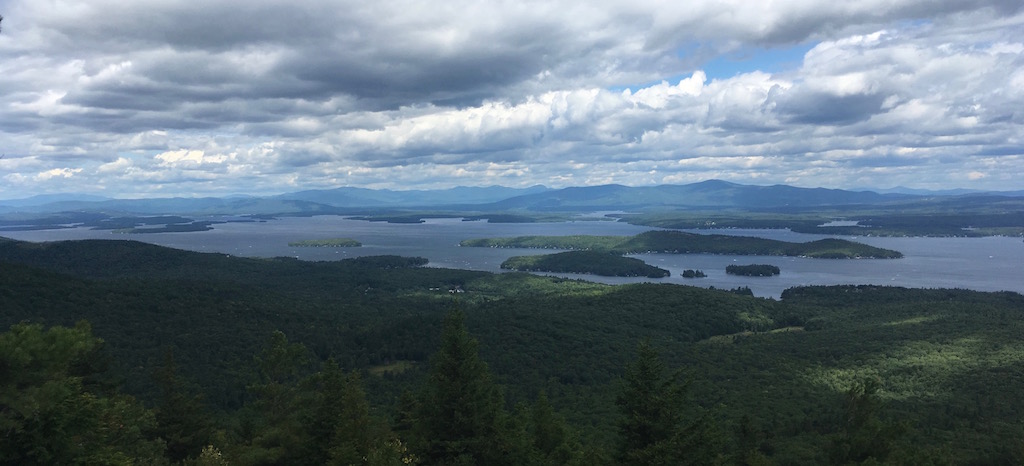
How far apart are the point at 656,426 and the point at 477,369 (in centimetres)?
809

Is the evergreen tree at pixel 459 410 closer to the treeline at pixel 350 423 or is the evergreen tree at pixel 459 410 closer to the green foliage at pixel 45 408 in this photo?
the treeline at pixel 350 423

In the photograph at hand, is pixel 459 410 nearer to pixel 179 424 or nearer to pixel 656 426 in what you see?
pixel 656 426

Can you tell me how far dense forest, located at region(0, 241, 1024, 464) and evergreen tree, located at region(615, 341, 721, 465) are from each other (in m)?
0.08

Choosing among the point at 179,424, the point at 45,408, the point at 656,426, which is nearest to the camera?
the point at 45,408

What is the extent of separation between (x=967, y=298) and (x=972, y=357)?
222 feet

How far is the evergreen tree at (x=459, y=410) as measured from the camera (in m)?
25.6

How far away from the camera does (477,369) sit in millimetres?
27266

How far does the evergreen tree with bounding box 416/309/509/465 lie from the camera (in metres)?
25.6

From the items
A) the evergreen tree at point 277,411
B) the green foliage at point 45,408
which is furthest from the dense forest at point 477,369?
the evergreen tree at point 277,411

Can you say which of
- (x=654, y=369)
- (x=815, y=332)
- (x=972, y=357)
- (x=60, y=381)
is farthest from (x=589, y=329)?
(x=60, y=381)

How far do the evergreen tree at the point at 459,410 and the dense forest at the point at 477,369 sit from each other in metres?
0.09

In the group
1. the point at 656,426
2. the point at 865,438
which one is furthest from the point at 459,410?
the point at 865,438

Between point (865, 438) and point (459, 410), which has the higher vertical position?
point (459, 410)

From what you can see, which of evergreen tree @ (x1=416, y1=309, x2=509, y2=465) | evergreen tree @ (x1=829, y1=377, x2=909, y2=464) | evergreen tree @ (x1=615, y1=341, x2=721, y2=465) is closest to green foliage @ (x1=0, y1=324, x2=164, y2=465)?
evergreen tree @ (x1=416, y1=309, x2=509, y2=465)
